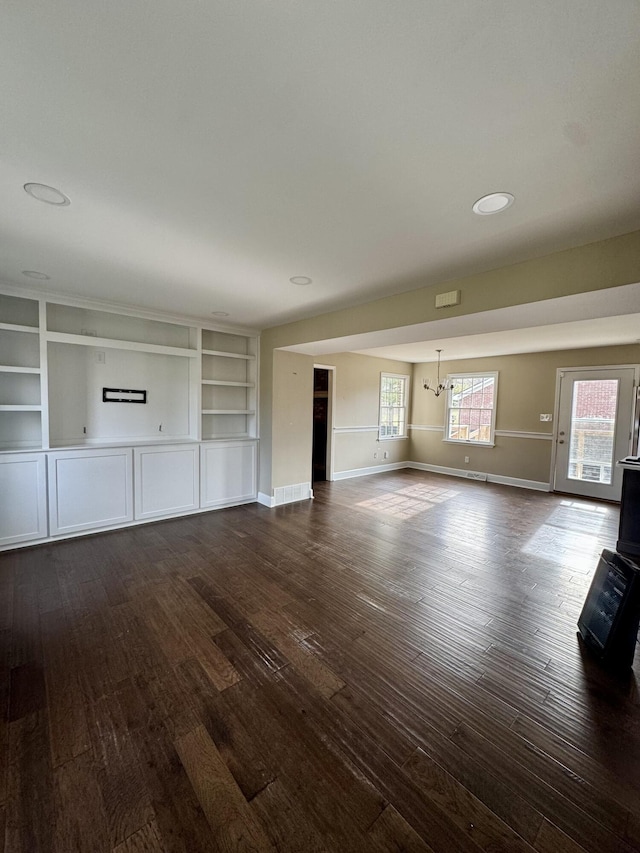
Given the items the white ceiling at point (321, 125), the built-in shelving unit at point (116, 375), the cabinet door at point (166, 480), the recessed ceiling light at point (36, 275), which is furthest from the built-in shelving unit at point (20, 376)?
the white ceiling at point (321, 125)

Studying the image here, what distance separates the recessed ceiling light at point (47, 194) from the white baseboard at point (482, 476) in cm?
755

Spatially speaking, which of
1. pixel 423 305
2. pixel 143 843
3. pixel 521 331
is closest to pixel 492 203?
pixel 423 305

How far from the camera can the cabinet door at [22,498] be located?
11.2ft

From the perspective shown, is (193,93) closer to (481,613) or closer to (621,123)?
(621,123)

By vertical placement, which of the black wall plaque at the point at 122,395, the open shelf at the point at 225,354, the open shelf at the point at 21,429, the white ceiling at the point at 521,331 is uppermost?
the white ceiling at the point at 521,331

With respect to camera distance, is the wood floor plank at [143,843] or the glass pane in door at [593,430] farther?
the glass pane in door at [593,430]

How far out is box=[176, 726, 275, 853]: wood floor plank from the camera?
47.2 inches

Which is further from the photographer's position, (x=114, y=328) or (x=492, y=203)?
(x=114, y=328)

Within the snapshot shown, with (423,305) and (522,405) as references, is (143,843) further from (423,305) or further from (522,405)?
(522,405)

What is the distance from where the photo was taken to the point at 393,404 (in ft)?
26.9

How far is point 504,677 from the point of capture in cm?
197

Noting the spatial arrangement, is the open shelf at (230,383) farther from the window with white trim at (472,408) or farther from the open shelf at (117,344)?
the window with white trim at (472,408)

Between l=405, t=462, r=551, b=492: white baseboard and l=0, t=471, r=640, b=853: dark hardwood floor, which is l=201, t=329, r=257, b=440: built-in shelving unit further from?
l=405, t=462, r=551, b=492: white baseboard

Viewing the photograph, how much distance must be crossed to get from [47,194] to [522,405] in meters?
7.33
